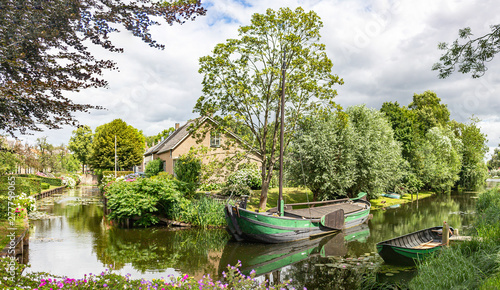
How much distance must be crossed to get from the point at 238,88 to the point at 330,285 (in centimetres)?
1384

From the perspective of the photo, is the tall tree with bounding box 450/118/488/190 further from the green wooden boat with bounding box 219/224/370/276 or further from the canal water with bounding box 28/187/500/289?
the green wooden boat with bounding box 219/224/370/276

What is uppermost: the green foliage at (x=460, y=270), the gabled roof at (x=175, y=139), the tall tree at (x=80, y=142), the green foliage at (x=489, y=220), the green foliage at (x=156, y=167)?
the tall tree at (x=80, y=142)

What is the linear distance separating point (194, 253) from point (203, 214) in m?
6.03

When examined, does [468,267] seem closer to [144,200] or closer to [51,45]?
[51,45]

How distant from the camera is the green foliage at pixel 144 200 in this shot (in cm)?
1914

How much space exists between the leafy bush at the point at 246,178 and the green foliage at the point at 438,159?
2230 cm

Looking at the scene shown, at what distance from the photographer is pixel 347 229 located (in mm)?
20812

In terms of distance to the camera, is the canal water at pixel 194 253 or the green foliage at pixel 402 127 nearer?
the canal water at pixel 194 253

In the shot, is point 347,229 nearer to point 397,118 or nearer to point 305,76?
point 305,76

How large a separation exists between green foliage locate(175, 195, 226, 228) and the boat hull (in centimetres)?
322

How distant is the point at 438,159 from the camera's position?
42.7 m

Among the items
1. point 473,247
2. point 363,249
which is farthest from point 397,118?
point 473,247

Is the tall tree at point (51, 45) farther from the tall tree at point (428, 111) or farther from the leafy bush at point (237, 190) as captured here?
the tall tree at point (428, 111)

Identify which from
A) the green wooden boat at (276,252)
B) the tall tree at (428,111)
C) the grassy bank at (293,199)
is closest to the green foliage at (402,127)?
the grassy bank at (293,199)
